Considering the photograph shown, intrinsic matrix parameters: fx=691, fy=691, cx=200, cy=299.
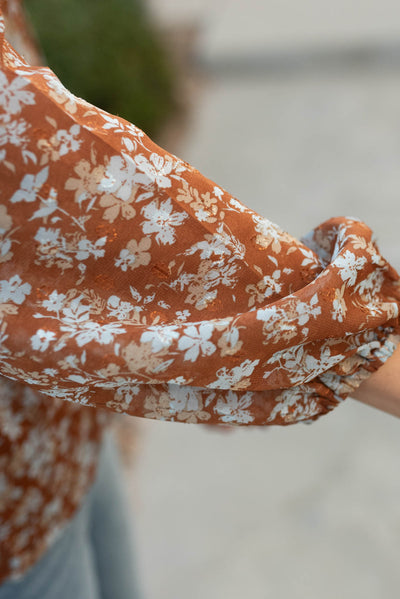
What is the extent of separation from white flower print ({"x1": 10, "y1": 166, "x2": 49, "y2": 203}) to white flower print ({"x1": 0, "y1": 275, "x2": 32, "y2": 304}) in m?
0.07

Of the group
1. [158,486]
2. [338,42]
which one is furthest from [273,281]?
[338,42]

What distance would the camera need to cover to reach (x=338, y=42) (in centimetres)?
326

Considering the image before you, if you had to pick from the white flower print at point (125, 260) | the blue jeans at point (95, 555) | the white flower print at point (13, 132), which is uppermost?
the white flower print at point (13, 132)

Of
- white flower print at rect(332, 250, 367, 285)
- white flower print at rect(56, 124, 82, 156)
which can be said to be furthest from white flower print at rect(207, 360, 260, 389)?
white flower print at rect(56, 124, 82, 156)

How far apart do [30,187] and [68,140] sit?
5 cm

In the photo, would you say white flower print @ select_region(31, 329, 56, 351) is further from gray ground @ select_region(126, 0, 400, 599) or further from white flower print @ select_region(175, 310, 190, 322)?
A: gray ground @ select_region(126, 0, 400, 599)

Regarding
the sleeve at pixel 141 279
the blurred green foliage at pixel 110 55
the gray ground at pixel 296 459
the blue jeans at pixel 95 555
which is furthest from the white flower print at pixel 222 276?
the blurred green foliage at pixel 110 55

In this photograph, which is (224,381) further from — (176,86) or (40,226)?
(176,86)

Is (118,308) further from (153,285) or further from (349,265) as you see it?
(349,265)

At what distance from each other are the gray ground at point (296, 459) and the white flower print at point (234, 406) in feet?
2.16

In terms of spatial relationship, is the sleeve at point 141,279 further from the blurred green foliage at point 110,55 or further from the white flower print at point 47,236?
the blurred green foliage at point 110,55

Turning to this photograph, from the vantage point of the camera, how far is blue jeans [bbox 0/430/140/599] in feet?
2.73

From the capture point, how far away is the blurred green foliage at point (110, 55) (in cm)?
277

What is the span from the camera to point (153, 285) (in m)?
0.57
